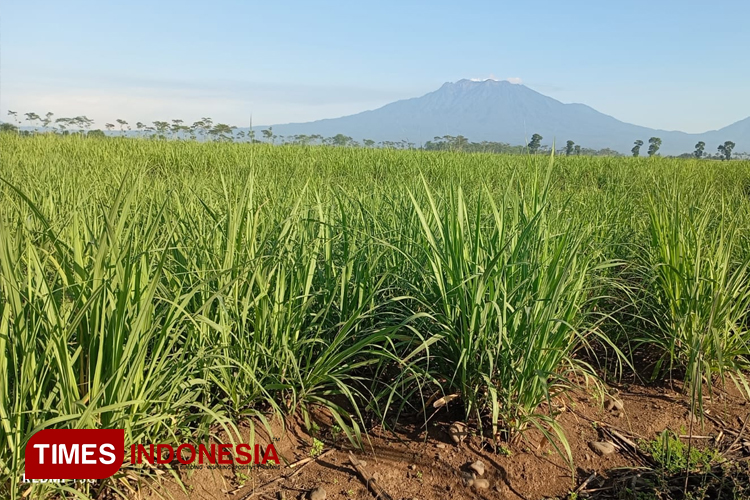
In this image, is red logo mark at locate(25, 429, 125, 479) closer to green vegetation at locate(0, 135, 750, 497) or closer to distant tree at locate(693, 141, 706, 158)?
green vegetation at locate(0, 135, 750, 497)

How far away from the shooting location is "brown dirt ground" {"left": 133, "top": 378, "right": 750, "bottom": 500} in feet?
5.03

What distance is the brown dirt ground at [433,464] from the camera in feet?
5.03

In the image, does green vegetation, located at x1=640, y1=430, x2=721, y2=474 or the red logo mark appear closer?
the red logo mark

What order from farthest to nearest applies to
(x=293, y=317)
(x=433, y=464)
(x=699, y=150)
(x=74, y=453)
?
(x=699, y=150) < (x=293, y=317) < (x=433, y=464) < (x=74, y=453)

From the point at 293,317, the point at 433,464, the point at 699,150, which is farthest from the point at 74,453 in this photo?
the point at 699,150

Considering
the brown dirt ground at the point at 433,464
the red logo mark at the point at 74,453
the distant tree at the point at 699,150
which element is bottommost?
the brown dirt ground at the point at 433,464

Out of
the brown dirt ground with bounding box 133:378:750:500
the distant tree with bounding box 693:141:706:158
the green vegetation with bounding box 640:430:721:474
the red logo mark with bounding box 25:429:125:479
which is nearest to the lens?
the red logo mark with bounding box 25:429:125:479

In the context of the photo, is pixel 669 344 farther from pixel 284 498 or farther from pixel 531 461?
pixel 284 498

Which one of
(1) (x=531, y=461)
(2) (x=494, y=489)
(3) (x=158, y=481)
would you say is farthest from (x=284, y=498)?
(1) (x=531, y=461)

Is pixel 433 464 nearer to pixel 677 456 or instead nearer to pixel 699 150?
pixel 677 456

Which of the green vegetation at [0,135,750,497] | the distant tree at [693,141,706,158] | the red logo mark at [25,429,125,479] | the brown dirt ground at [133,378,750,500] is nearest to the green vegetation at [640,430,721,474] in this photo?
the brown dirt ground at [133,378,750,500]

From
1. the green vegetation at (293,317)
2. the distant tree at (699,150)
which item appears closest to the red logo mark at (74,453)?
the green vegetation at (293,317)

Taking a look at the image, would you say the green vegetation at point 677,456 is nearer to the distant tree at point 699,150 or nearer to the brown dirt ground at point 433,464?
the brown dirt ground at point 433,464

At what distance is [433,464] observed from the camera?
167 cm
